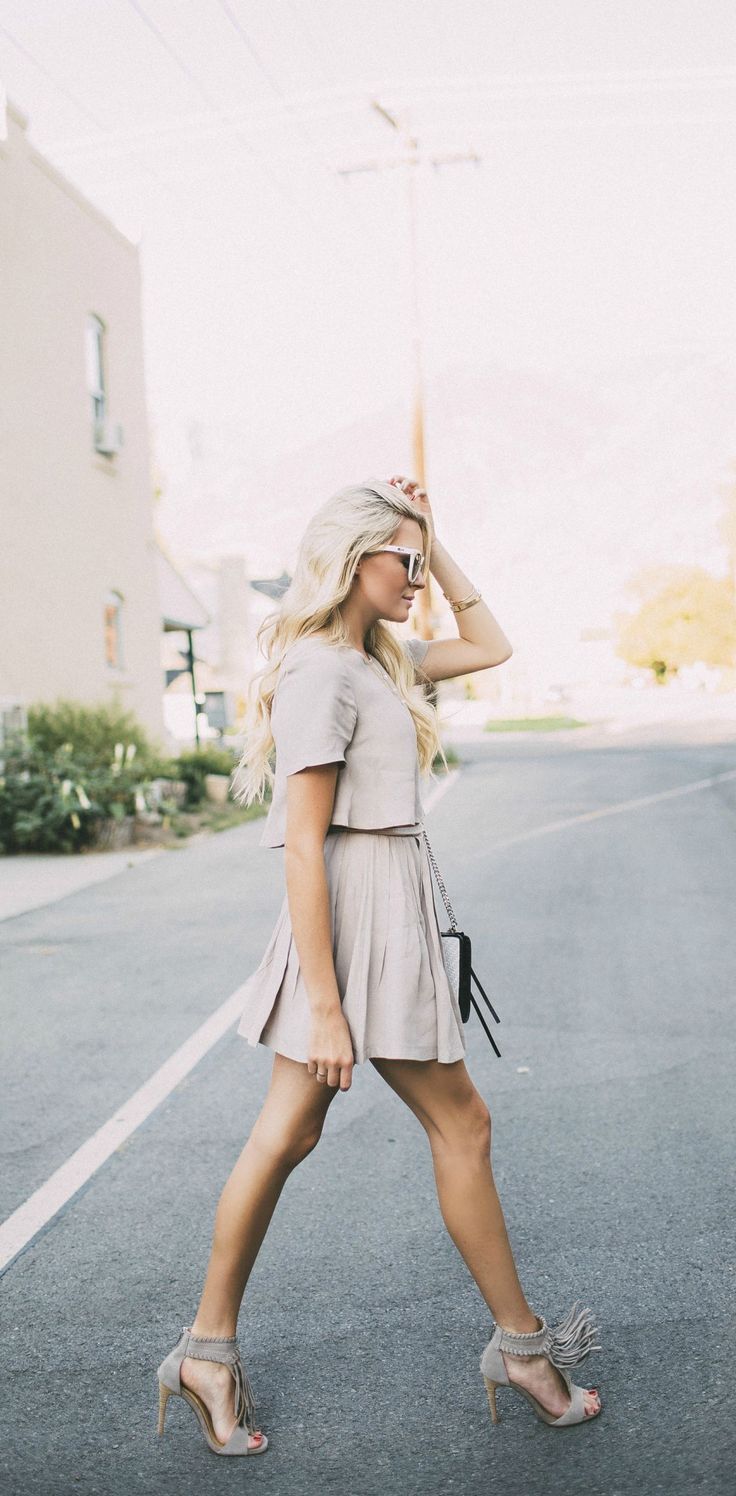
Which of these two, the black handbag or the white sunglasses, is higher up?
the white sunglasses

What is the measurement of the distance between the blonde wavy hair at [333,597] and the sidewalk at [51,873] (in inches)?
321

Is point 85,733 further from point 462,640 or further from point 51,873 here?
point 462,640

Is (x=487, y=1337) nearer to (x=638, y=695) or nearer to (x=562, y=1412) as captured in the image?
(x=562, y=1412)

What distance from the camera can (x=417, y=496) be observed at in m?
3.29

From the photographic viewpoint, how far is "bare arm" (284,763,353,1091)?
2.89 metres

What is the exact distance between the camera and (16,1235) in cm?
427

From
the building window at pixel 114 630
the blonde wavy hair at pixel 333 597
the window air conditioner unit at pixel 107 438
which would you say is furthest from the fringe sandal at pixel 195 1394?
the window air conditioner unit at pixel 107 438

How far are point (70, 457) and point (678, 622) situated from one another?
82780 millimetres

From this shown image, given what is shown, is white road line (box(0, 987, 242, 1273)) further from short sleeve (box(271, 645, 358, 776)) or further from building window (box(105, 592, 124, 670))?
building window (box(105, 592, 124, 670))

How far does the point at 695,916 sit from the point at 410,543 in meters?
7.41

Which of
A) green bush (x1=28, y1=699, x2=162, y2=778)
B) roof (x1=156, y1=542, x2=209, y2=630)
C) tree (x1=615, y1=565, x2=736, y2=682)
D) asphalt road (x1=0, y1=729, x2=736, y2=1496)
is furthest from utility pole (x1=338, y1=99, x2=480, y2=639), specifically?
tree (x1=615, y1=565, x2=736, y2=682)

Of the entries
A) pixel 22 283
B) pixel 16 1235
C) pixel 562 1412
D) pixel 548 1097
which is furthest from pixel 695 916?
pixel 22 283

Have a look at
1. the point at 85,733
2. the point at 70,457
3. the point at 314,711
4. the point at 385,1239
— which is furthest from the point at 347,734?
the point at 70,457

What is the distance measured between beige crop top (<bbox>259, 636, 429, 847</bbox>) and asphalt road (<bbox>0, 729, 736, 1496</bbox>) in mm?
1265
